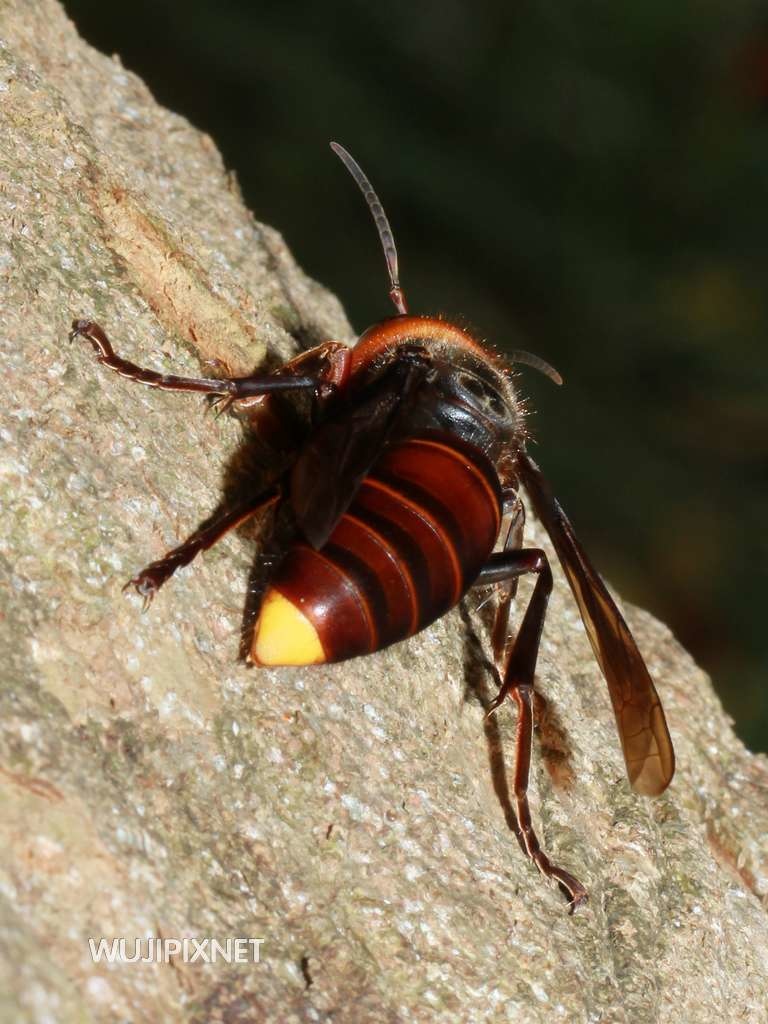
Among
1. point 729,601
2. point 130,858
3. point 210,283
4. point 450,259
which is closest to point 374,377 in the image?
point 210,283

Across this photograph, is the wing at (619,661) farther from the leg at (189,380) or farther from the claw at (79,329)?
the claw at (79,329)

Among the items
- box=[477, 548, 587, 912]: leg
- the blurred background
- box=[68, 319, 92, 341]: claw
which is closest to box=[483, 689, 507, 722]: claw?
box=[477, 548, 587, 912]: leg

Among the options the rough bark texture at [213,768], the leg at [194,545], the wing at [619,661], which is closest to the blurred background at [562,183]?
the wing at [619,661]

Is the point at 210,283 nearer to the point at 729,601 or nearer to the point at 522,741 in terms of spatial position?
the point at 522,741

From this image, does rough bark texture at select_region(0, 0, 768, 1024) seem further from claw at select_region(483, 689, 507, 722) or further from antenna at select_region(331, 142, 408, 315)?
antenna at select_region(331, 142, 408, 315)

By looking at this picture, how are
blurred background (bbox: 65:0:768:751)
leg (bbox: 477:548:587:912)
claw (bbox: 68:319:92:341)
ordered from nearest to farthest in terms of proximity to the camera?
claw (bbox: 68:319:92:341)
leg (bbox: 477:548:587:912)
blurred background (bbox: 65:0:768:751)

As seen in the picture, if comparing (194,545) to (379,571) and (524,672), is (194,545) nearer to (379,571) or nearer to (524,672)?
(379,571)

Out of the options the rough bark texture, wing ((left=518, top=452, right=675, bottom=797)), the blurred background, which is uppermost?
the blurred background
